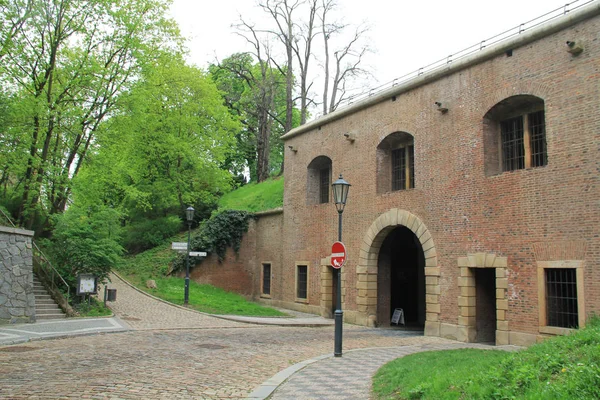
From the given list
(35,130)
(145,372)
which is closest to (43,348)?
(145,372)

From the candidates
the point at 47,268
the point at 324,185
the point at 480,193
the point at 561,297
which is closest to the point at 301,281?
the point at 324,185

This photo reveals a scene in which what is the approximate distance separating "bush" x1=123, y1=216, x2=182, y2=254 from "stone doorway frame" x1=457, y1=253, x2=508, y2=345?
18.8 meters

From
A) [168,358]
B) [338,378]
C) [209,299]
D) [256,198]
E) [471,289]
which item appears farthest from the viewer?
[256,198]

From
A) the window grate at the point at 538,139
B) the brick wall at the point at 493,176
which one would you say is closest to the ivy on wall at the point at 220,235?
the brick wall at the point at 493,176

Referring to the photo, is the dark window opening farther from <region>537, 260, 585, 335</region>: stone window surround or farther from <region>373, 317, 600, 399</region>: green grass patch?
<region>373, 317, 600, 399</region>: green grass patch

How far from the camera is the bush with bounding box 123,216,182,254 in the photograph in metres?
Result: 28.6

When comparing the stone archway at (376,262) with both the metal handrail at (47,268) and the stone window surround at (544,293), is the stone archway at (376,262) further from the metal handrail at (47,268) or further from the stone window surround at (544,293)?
the metal handrail at (47,268)

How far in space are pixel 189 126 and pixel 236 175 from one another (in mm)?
14984

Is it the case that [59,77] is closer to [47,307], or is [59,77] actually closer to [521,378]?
[47,307]

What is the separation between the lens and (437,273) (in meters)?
15.1

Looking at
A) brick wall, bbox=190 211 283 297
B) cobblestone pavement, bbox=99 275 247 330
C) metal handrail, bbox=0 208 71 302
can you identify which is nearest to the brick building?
brick wall, bbox=190 211 283 297

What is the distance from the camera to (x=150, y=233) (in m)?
28.8

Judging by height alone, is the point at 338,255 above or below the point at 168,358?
above

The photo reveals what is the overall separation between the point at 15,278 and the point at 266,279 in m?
12.7
